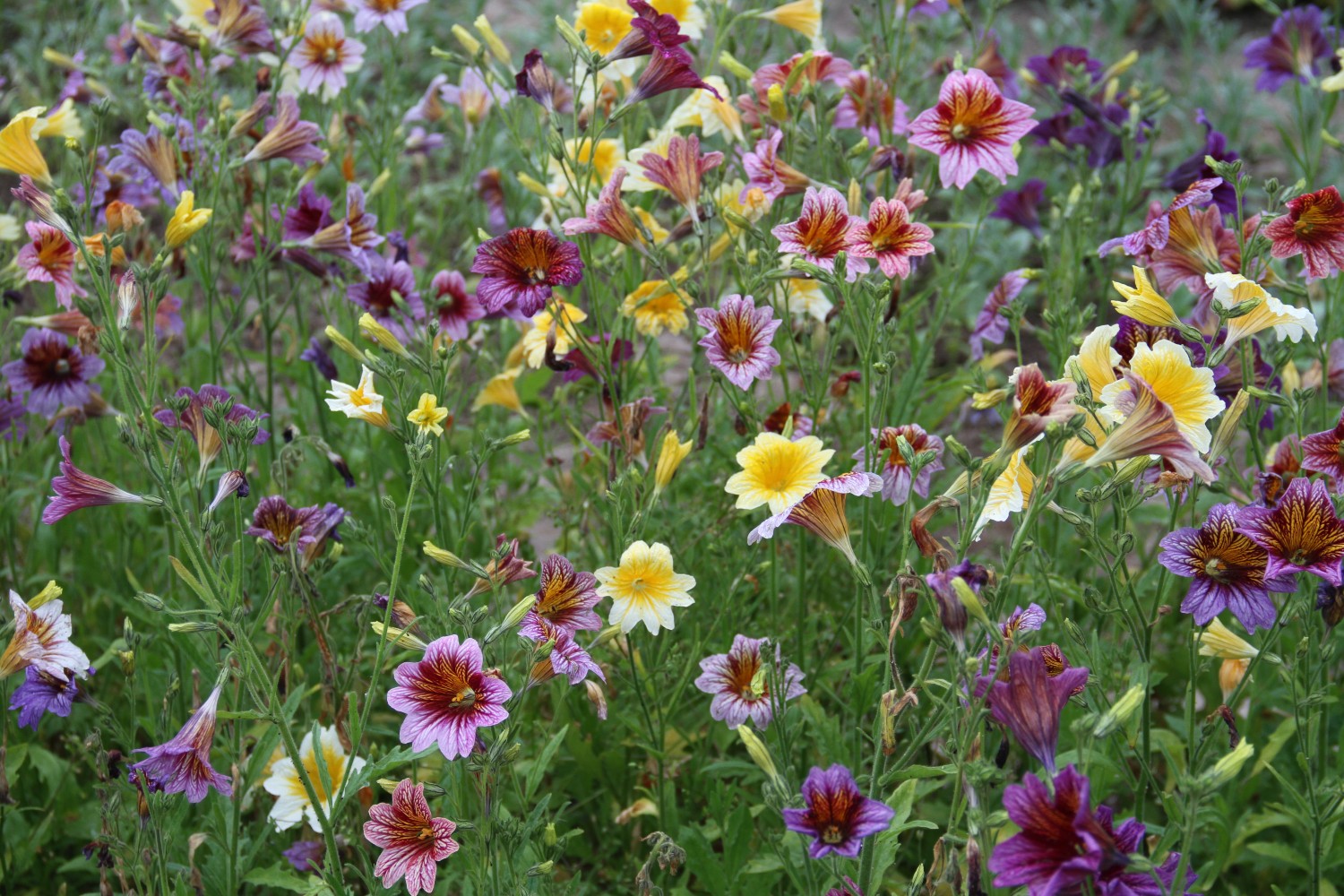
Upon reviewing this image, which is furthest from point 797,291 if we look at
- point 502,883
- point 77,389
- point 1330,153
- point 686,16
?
point 1330,153

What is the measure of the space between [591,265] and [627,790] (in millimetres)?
1300

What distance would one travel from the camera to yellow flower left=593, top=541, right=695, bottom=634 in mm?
2213

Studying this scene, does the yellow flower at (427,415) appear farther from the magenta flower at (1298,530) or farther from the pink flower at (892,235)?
the magenta flower at (1298,530)

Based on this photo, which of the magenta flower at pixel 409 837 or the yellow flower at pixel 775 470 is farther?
the yellow flower at pixel 775 470

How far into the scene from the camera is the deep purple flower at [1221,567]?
2027 millimetres

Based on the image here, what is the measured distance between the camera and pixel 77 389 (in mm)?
3164

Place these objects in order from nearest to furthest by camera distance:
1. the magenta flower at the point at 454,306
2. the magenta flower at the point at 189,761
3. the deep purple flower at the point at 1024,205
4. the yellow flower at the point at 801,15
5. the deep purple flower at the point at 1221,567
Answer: the deep purple flower at the point at 1221,567, the magenta flower at the point at 189,761, the magenta flower at the point at 454,306, the yellow flower at the point at 801,15, the deep purple flower at the point at 1024,205

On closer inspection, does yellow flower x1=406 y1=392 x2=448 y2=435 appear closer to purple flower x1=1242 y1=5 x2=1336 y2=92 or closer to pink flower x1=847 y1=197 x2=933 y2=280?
pink flower x1=847 y1=197 x2=933 y2=280

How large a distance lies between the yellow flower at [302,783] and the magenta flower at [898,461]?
1176 millimetres

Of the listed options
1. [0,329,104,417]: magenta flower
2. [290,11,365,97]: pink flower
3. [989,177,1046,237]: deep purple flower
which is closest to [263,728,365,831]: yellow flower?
[0,329,104,417]: magenta flower

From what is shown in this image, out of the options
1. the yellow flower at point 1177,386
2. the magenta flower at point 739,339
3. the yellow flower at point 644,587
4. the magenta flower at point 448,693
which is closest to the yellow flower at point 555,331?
the magenta flower at point 739,339

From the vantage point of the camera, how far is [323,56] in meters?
3.65

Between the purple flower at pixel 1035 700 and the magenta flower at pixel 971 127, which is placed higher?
the magenta flower at pixel 971 127

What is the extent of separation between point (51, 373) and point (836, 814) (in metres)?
2.48
